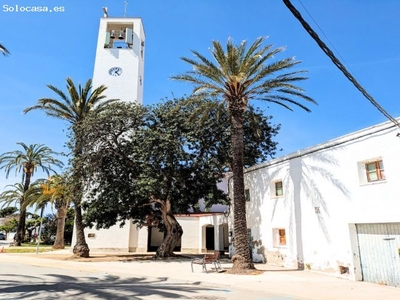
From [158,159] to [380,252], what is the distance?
43.3ft

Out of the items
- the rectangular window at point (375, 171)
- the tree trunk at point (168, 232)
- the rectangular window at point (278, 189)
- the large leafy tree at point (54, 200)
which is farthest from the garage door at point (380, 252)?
the large leafy tree at point (54, 200)

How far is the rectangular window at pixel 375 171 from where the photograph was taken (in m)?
12.8

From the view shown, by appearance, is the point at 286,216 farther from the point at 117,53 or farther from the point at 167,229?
the point at 117,53

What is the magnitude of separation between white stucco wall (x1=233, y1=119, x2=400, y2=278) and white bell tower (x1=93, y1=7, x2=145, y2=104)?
1828 centimetres

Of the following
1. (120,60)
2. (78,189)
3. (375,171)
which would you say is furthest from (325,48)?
(120,60)

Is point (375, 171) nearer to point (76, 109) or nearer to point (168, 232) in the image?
point (168, 232)

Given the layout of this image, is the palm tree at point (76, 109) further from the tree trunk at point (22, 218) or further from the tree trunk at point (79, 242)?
the tree trunk at point (22, 218)

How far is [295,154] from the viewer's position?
1725cm

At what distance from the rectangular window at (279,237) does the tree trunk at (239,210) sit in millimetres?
3356

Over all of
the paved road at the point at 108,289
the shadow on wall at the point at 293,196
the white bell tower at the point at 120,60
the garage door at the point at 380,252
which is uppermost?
the white bell tower at the point at 120,60

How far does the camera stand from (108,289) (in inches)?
413

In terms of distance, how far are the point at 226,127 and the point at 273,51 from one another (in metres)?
6.61

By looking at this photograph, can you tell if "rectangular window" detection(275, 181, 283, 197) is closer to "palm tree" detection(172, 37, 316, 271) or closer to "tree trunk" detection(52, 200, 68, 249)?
"palm tree" detection(172, 37, 316, 271)

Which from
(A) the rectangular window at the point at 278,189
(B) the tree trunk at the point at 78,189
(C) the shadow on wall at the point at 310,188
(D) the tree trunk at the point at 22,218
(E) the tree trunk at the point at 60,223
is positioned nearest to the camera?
(C) the shadow on wall at the point at 310,188
